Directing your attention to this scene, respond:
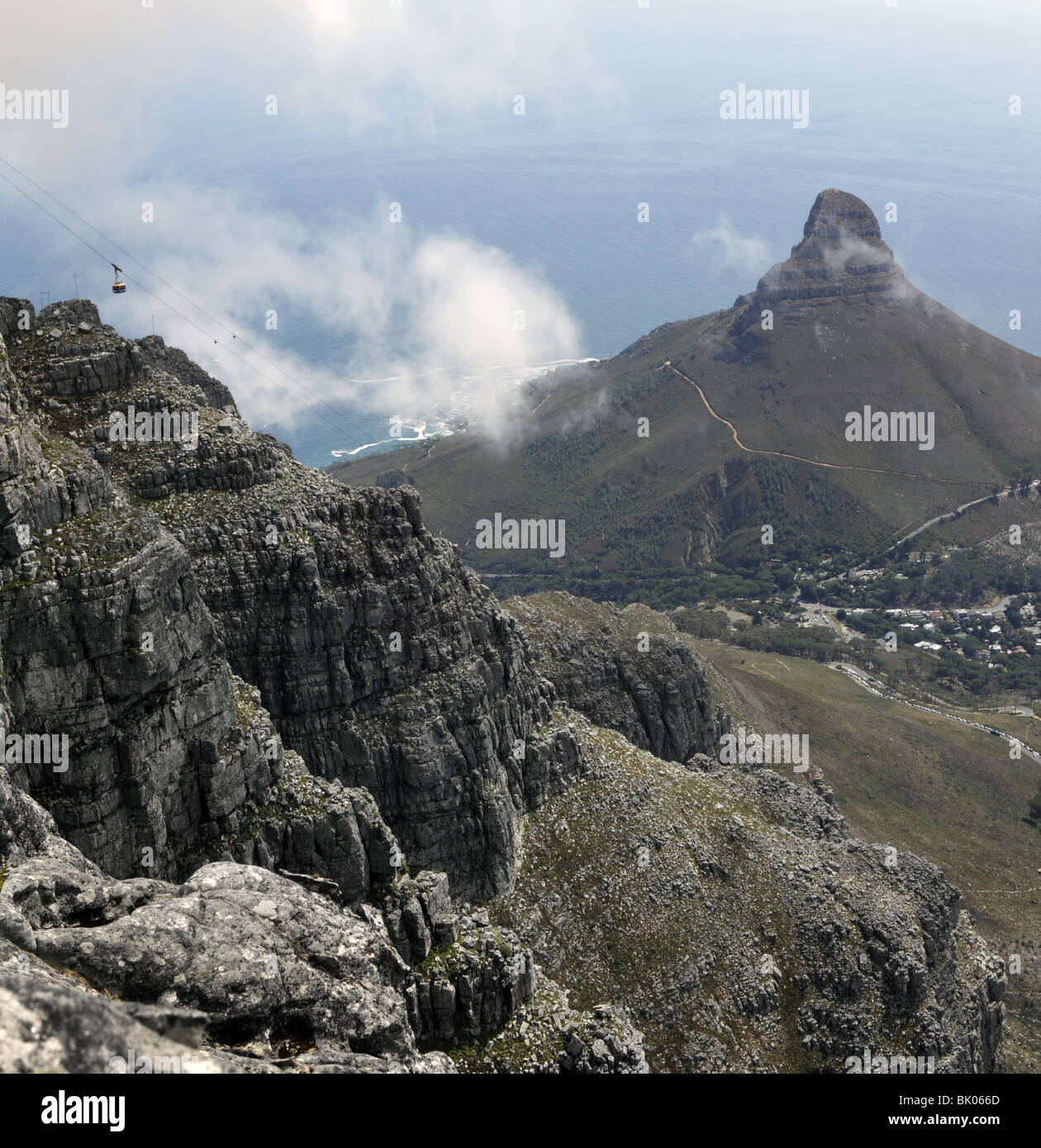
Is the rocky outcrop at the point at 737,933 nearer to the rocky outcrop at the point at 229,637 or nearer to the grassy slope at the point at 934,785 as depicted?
the rocky outcrop at the point at 229,637

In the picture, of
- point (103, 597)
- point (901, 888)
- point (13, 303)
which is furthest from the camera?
point (901, 888)

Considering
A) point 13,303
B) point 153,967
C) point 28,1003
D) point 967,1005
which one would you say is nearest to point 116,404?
point 13,303

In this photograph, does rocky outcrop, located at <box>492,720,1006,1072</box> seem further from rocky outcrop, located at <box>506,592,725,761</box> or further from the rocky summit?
rocky outcrop, located at <box>506,592,725,761</box>


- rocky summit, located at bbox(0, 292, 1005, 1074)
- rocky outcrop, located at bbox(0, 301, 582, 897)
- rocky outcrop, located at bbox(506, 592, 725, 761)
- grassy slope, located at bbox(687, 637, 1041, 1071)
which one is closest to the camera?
rocky summit, located at bbox(0, 292, 1005, 1074)

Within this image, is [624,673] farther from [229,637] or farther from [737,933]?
[229,637]

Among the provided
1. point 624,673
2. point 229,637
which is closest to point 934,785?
point 624,673

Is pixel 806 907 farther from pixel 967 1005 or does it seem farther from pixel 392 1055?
pixel 392 1055

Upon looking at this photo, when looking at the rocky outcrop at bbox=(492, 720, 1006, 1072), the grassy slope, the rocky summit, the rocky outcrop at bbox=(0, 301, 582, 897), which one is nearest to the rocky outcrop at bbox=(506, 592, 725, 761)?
the rocky summit
